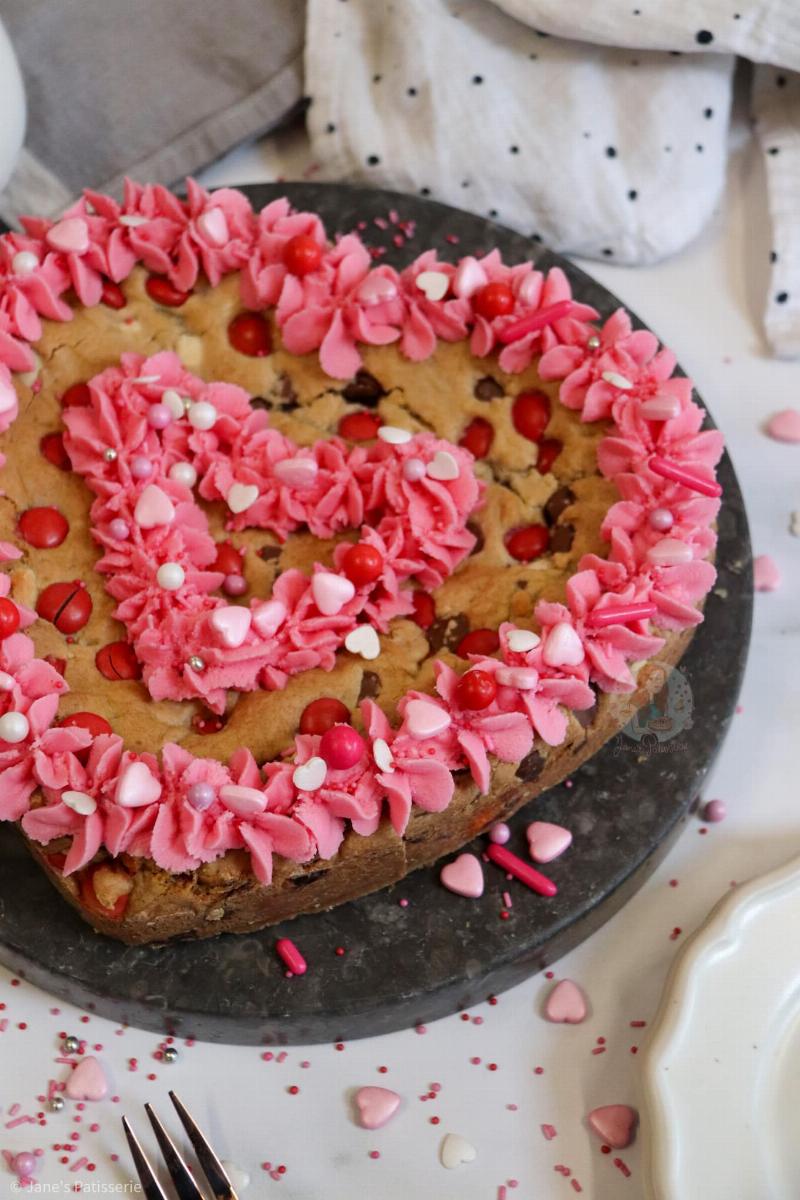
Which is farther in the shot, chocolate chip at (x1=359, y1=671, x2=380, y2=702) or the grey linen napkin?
the grey linen napkin

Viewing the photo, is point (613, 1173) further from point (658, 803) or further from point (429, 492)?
point (429, 492)

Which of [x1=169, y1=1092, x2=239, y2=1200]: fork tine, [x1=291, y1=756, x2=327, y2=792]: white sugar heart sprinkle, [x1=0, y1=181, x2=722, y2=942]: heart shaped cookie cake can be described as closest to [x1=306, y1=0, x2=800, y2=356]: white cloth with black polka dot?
[x1=0, y1=181, x2=722, y2=942]: heart shaped cookie cake

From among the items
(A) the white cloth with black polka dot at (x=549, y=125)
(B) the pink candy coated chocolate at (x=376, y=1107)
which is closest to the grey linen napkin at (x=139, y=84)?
(A) the white cloth with black polka dot at (x=549, y=125)

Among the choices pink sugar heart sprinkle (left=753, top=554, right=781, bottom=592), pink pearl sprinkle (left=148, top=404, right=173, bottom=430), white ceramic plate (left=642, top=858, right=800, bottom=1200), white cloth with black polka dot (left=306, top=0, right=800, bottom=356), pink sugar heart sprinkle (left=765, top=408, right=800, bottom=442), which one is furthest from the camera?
white cloth with black polka dot (left=306, top=0, right=800, bottom=356)

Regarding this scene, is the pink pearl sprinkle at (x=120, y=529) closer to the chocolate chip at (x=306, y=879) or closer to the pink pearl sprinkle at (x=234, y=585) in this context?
the pink pearl sprinkle at (x=234, y=585)

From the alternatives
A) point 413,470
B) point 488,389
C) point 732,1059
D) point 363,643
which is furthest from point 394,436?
point 732,1059

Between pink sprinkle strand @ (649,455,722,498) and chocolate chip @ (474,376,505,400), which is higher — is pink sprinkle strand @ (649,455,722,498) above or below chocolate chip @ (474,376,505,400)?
above

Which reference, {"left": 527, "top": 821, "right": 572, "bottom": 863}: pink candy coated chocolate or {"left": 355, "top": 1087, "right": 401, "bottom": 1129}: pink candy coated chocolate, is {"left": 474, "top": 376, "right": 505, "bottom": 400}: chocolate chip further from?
{"left": 355, "top": 1087, "right": 401, "bottom": 1129}: pink candy coated chocolate
